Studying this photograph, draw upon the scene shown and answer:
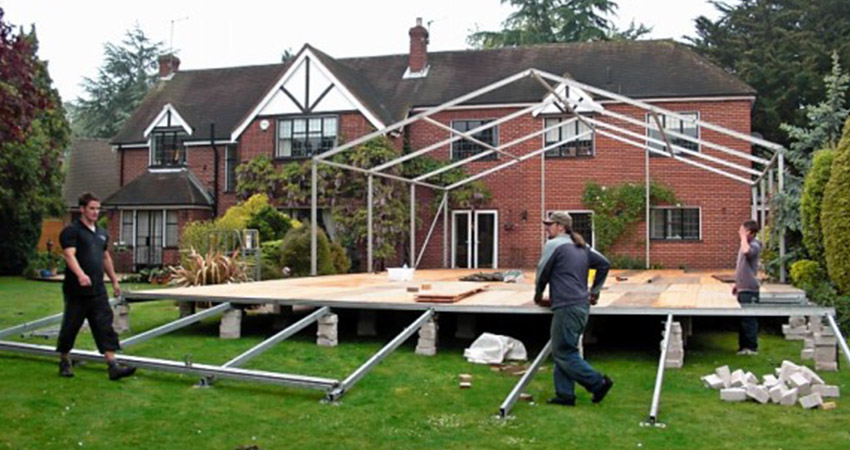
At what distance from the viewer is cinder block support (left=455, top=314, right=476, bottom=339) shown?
9.73 metres

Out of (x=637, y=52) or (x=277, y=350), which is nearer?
(x=277, y=350)

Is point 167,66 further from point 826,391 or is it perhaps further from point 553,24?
point 826,391

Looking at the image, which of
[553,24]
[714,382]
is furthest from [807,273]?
[553,24]

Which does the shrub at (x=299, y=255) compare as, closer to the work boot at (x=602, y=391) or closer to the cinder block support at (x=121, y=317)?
the cinder block support at (x=121, y=317)

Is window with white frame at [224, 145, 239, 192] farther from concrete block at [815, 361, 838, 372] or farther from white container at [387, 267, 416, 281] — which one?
concrete block at [815, 361, 838, 372]

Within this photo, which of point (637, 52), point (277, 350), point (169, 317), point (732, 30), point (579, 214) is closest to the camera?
point (277, 350)

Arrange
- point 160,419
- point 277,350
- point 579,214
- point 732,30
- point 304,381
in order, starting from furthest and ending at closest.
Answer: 1. point 732,30
2. point 579,214
3. point 277,350
4. point 304,381
5. point 160,419

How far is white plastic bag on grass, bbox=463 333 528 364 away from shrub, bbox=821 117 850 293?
4.62 m

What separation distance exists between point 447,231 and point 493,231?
1.40m

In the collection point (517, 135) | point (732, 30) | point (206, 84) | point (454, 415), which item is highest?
point (732, 30)

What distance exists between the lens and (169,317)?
12.2 m

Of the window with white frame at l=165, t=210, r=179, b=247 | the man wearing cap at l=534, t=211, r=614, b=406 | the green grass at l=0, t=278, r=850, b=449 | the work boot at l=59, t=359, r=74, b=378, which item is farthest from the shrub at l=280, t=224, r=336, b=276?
the man wearing cap at l=534, t=211, r=614, b=406

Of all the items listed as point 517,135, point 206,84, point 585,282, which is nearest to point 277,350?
point 585,282

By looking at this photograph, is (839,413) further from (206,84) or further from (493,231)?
(206,84)
